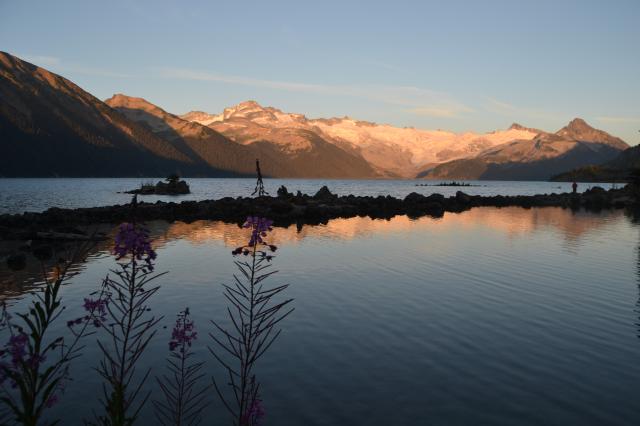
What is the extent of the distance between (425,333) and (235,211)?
45.6 metres

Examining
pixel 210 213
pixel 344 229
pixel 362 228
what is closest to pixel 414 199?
pixel 210 213

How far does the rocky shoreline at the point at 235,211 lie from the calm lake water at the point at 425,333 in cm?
873

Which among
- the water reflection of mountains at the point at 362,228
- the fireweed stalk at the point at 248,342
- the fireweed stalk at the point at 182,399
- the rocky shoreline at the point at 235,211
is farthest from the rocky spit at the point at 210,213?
the fireweed stalk at the point at 182,399

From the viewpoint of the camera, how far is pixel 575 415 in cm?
1048

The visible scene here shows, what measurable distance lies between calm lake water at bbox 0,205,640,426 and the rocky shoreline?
873 centimetres

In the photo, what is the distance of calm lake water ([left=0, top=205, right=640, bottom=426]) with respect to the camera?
10789mm

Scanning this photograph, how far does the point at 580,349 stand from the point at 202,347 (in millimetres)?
10210

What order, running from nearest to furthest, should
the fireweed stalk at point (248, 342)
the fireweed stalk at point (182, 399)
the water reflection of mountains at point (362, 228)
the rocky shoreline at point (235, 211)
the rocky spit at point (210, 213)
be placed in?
the fireweed stalk at point (248, 342), the fireweed stalk at point (182, 399), the rocky spit at point (210, 213), the water reflection of mountains at point (362, 228), the rocky shoreline at point (235, 211)

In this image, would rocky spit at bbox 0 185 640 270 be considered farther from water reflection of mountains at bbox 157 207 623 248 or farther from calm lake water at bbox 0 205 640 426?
calm lake water at bbox 0 205 640 426

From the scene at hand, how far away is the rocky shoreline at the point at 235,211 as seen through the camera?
4173cm

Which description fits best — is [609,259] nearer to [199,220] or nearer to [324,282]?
[324,282]

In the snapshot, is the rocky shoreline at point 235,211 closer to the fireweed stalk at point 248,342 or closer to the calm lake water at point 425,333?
the calm lake water at point 425,333

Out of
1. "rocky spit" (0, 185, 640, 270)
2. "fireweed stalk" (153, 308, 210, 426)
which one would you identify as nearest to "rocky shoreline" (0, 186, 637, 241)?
"rocky spit" (0, 185, 640, 270)

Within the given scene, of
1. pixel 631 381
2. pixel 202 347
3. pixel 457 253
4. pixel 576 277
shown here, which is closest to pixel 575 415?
pixel 631 381
